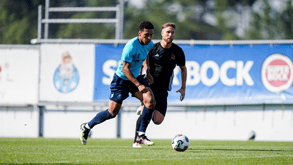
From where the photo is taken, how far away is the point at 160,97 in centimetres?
987

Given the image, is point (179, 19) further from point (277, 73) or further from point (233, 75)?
point (277, 73)

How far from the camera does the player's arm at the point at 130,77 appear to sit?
863 cm

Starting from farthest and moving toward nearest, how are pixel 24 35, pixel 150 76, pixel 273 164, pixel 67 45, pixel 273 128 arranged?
pixel 24 35
pixel 67 45
pixel 273 128
pixel 150 76
pixel 273 164

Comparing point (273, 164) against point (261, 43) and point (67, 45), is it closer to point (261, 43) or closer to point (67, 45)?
point (261, 43)

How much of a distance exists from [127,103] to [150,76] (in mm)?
6136

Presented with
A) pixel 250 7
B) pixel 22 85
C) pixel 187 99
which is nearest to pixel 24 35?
pixel 250 7

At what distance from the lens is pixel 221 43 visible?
1563 cm

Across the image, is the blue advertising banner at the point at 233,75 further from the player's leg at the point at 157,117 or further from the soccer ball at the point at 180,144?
the soccer ball at the point at 180,144

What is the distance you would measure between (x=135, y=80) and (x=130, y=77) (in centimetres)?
9

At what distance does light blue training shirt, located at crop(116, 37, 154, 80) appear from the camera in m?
8.66

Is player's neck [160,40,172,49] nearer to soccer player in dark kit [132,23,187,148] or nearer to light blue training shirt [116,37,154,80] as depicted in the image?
soccer player in dark kit [132,23,187,148]

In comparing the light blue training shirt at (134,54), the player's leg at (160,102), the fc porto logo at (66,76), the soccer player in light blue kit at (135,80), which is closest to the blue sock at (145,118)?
the soccer player in light blue kit at (135,80)

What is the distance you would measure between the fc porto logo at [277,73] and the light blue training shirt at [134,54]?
6788 mm

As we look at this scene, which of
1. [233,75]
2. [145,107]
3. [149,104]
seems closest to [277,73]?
[233,75]
